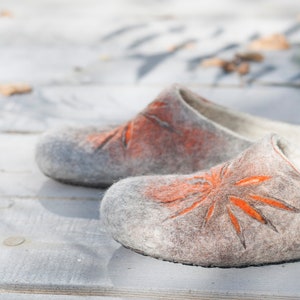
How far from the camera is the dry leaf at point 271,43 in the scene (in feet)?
8.77

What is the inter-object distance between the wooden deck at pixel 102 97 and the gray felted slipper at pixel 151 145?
6 centimetres

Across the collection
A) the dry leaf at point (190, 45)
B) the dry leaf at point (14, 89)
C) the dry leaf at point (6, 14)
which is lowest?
the dry leaf at point (6, 14)

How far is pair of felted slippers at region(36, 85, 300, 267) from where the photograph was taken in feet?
3.71

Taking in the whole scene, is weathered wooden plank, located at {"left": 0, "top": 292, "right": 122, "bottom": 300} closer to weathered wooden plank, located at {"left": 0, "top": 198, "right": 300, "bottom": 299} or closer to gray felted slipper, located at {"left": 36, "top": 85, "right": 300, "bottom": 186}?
weathered wooden plank, located at {"left": 0, "top": 198, "right": 300, "bottom": 299}

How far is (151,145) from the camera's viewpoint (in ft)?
4.75

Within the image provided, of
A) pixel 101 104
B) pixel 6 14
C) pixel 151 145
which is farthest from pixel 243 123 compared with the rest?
pixel 6 14

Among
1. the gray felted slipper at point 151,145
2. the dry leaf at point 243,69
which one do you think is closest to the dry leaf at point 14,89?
the gray felted slipper at point 151,145

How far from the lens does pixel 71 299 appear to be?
1.07 metres

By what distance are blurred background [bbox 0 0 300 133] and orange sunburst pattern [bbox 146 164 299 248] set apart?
2.37ft

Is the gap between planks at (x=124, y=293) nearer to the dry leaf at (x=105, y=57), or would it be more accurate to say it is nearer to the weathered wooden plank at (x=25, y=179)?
the weathered wooden plank at (x=25, y=179)

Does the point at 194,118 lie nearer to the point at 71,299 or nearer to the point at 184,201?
the point at 184,201

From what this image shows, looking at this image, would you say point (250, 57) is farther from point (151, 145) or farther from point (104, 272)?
point (104, 272)

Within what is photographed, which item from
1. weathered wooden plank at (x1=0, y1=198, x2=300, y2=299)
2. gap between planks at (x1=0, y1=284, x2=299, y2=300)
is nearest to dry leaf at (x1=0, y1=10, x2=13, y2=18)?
weathered wooden plank at (x1=0, y1=198, x2=300, y2=299)

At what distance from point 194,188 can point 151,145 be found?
10.1 inches
